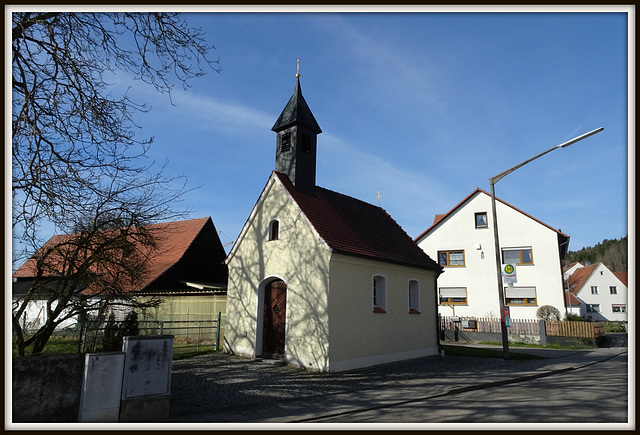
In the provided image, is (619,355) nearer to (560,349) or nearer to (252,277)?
(560,349)

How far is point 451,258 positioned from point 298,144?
66.1 ft

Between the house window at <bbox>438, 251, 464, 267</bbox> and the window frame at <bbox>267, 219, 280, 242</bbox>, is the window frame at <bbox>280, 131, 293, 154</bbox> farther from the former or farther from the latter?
the house window at <bbox>438, 251, 464, 267</bbox>

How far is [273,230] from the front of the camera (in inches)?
560

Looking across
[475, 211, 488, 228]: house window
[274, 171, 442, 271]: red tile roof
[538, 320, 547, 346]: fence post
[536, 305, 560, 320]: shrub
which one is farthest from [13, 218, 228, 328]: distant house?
[536, 305, 560, 320]: shrub

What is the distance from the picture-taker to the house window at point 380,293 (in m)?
14.1

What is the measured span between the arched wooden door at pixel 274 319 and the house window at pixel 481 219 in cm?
2114

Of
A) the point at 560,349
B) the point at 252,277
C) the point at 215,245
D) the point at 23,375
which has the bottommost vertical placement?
the point at 560,349

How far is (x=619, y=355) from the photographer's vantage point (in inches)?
703

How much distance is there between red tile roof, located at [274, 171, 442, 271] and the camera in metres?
13.0

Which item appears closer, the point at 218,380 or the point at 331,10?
the point at 331,10

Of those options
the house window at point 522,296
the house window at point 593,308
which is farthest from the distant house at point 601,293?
the house window at point 522,296

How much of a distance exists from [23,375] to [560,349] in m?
23.4

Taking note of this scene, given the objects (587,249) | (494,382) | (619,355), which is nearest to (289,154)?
(494,382)

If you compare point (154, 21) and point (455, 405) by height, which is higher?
point (154, 21)
